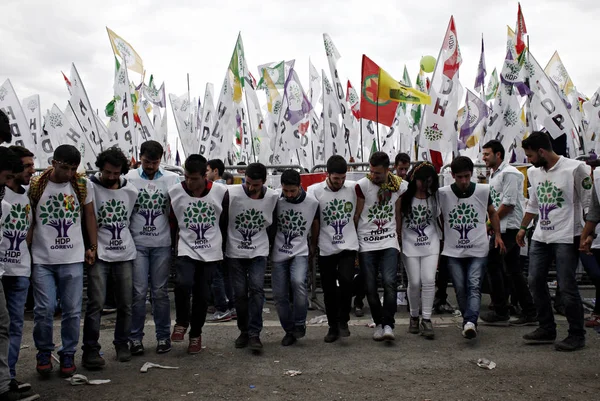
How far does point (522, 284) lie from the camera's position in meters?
6.29

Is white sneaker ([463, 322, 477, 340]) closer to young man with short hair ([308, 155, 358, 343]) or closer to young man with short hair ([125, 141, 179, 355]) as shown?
young man with short hair ([308, 155, 358, 343])

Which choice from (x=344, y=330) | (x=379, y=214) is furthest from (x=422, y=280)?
(x=344, y=330)

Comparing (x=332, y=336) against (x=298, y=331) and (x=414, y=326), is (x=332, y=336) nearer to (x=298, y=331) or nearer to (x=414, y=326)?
(x=298, y=331)

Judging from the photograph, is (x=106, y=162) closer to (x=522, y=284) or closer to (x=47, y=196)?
(x=47, y=196)

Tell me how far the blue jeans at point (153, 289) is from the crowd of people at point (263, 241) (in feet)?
0.04

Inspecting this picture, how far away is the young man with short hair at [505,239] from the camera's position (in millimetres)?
6168

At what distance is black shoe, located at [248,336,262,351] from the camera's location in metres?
5.23

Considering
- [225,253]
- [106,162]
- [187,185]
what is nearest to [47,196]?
[106,162]

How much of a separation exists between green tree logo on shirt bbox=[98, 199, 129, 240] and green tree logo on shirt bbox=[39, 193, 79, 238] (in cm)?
35

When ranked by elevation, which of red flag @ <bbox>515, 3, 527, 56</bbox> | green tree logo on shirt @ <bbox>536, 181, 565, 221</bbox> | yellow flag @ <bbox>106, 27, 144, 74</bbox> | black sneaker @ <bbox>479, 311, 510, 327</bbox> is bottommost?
black sneaker @ <bbox>479, 311, 510, 327</bbox>

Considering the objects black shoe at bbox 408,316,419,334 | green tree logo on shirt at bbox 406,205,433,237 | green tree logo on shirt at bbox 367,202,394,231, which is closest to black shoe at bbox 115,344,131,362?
green tree logo on shirt at bbox 367,202,394,231

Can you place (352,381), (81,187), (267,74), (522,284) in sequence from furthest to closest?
(267,74), (522,284), (81,187), (352,381)

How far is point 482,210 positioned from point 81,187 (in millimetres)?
3876

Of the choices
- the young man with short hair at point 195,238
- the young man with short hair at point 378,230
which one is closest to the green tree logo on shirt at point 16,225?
the young man with short hair at point 195,238
